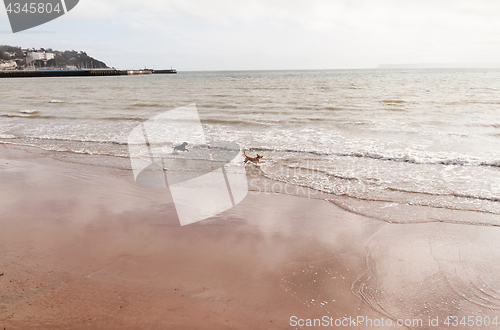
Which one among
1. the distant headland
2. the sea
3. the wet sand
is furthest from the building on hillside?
the wet sand

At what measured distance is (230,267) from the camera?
338 cm

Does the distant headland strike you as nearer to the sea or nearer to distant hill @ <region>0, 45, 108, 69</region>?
distant hill @ <region>0, 45, 108, 69</region>

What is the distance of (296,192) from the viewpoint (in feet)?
19.1

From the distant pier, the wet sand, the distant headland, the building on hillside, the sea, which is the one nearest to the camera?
the wet sand

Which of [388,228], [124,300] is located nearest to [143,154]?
[124,300]

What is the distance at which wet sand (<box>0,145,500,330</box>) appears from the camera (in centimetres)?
276

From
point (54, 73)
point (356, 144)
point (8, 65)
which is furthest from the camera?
point (8, 65)

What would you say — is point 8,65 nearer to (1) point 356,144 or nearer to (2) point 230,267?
(1) point 356,144

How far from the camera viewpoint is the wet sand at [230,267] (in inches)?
109

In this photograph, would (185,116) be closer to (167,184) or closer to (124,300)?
(167,184)

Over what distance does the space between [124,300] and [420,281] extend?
10.9 ft

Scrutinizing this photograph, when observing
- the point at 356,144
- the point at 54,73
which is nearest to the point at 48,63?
the point at 54,73

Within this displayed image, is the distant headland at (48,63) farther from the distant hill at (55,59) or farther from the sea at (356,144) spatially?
the sea at (356,144)

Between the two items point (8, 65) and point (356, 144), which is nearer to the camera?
point (356, 144)
